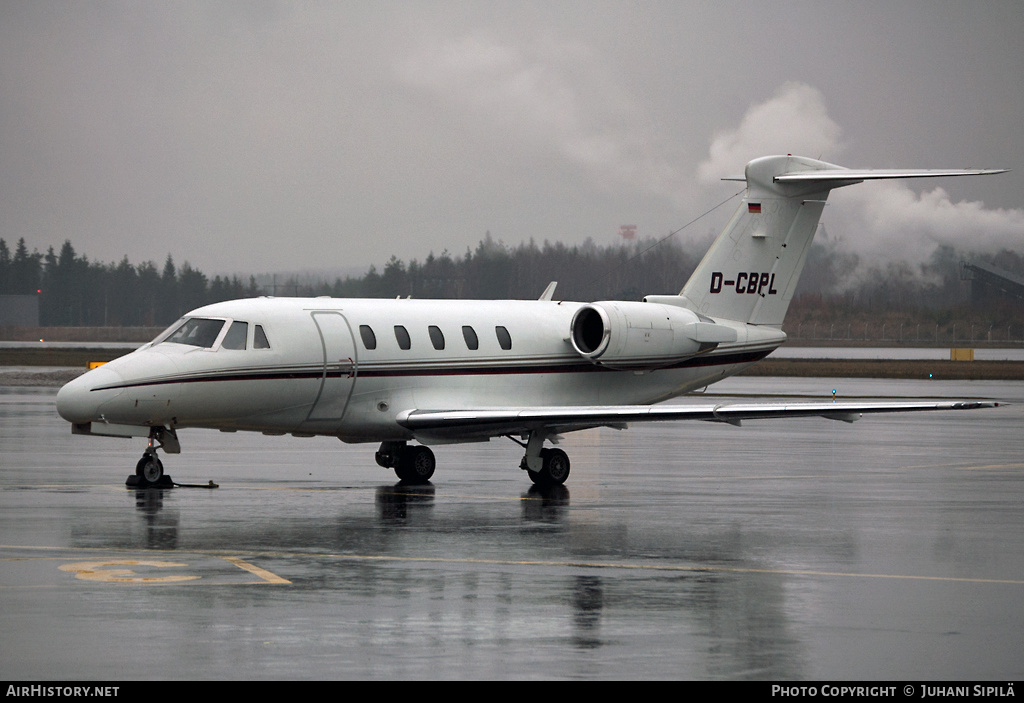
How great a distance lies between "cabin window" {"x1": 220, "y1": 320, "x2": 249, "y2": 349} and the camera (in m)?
19.1

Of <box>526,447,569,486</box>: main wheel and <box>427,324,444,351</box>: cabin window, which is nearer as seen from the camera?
<box>526,447,569,486</box>: main wheel

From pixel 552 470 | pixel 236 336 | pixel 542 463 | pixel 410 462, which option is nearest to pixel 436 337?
pixel 410 462

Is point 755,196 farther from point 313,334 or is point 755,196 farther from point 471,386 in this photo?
point 313,334

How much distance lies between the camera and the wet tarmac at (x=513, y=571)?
8.68 metres

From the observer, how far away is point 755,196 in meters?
24.5

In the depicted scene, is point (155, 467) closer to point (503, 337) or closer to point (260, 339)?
point (260, 339)

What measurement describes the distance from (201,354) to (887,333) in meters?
52.9

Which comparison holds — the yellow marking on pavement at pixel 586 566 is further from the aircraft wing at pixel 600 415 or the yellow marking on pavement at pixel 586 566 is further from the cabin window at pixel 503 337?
the cabin window at pixel 503 337

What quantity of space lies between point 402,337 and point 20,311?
112 m

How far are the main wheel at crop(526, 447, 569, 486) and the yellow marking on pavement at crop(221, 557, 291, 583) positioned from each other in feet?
26.2

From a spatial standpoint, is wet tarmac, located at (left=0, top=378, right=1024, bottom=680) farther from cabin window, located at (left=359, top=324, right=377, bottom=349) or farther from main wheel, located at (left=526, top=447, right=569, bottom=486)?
cabin window, located at (left=359, top=324, right=377, bottom=349)

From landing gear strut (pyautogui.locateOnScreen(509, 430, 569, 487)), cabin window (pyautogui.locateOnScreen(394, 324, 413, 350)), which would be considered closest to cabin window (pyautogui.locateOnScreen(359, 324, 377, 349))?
cabin window (pyautogui.locateOnScreen(394, 324, 413, 350))

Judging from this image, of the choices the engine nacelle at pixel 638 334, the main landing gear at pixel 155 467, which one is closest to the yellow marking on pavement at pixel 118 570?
the main landing gear at pixel 155 467

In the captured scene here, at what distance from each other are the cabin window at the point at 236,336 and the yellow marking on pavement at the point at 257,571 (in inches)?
262
